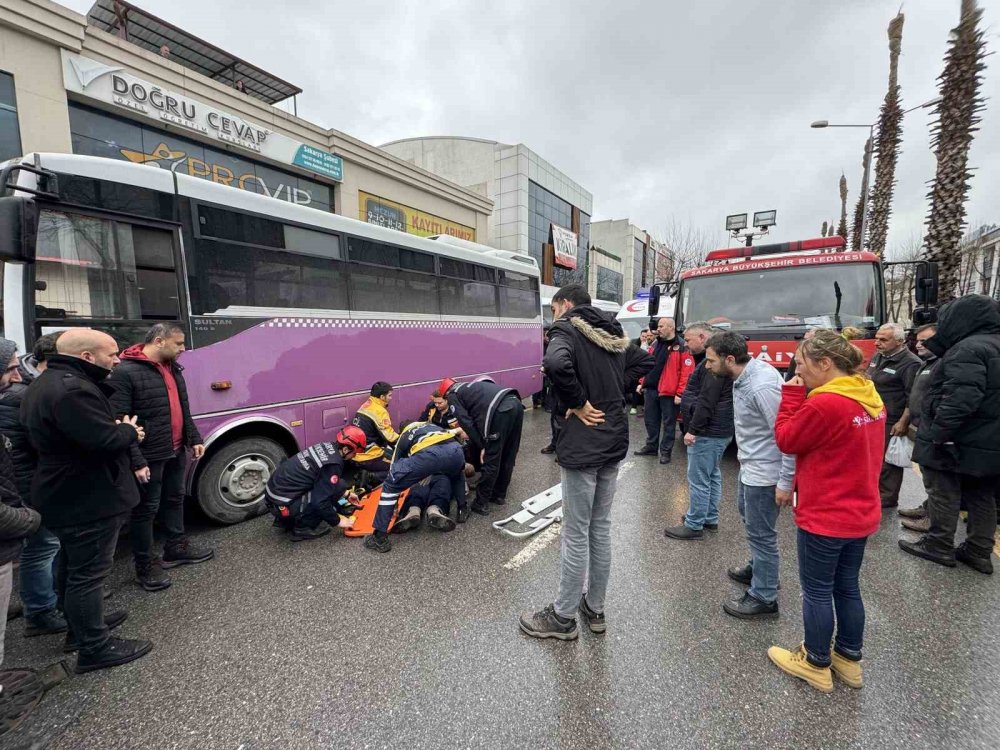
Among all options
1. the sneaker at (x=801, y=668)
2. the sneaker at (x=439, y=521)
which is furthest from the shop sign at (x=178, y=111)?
the sneaker at (x=801, y=668)

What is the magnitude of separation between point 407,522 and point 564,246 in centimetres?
2468

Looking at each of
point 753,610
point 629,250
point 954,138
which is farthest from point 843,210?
point 753,610

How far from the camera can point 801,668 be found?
231cm

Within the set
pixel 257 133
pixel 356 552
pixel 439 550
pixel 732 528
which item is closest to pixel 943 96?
pixel 732 528

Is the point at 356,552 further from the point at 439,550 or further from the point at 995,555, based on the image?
the point at 995,555

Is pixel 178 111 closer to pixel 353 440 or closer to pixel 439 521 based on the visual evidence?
pixel 353 440

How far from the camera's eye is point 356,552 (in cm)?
370

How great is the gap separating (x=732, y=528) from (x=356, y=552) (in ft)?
11.1

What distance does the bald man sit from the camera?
222 cm

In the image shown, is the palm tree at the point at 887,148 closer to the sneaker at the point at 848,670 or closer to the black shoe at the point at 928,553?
the black shoe at the point at 928,553

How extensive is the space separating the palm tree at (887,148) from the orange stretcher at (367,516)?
15090 mm

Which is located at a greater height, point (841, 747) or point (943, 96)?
point (943, 96)

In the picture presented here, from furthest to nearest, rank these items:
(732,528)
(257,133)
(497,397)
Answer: (257,133)
(497,397)
(732,528)

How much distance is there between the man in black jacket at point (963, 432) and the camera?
3100 millimetres
